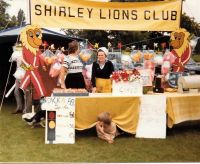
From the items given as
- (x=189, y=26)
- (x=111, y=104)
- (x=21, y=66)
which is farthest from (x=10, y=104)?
(x=189, y=26)

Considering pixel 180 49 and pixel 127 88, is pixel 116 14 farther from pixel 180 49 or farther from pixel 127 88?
pixel 180 49

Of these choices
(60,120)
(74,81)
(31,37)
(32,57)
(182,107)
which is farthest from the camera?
(32,57)

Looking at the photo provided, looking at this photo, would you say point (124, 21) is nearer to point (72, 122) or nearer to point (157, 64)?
point (157, 64)

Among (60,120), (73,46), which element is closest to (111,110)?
(60,120)

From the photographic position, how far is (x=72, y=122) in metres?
4.62

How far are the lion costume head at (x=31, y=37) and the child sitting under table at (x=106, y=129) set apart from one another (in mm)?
1956

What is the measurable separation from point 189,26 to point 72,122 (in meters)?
6.67

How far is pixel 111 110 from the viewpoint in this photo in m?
4.82

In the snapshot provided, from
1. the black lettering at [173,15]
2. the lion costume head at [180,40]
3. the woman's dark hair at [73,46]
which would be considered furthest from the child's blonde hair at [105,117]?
the lion costume head at [180,40]

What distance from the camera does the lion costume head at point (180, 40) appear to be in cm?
622

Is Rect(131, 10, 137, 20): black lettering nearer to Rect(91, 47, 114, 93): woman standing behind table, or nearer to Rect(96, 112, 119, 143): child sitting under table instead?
Rect(91, 47, 114, 93): woman standing behind table

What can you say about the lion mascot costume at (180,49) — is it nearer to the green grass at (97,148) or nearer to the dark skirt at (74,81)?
A: the green grass at (97,148)

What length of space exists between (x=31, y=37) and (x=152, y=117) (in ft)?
7.72

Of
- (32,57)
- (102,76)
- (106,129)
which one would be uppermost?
(32,57)
